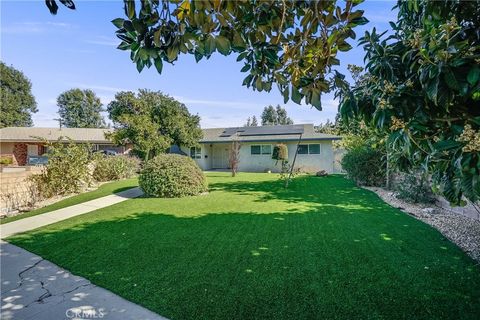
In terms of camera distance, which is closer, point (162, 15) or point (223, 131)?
point (162, 15)

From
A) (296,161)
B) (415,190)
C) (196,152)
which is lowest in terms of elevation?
(415,190)

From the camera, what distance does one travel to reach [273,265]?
4180 mm

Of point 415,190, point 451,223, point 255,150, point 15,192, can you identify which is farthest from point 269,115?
point 451,223

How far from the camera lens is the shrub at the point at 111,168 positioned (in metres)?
14.9

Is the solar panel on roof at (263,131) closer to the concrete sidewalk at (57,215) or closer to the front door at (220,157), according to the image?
the front door at (220,157)

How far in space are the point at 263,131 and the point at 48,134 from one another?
26.4 meters

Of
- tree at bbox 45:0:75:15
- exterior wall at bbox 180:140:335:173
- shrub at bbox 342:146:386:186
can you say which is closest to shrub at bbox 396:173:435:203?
shrub at bbox 342:146:386:186

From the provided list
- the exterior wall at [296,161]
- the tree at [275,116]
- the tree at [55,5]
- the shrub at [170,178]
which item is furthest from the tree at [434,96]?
the tree at [275,116]

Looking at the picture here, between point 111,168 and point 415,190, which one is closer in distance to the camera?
point 415,190

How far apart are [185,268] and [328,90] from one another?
340 cm

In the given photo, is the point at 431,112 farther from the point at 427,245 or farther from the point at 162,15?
the point at 427,245

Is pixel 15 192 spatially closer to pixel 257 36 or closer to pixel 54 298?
pixel 54 298

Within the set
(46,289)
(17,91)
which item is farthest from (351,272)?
(17,91)

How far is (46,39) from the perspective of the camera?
6.84m
